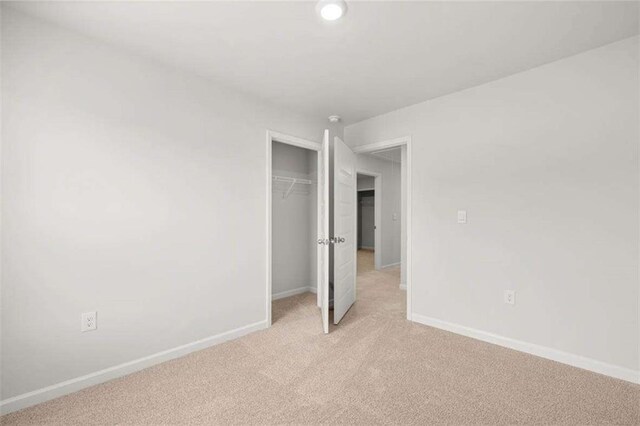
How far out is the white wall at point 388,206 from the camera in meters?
6.18

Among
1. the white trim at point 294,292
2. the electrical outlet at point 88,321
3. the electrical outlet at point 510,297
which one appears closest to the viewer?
the electrical outlet at point 88,321

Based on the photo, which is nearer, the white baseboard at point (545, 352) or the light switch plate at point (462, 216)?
the white baseboard at point (545, 352)

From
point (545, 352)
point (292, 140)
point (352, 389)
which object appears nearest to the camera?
point (352, 389)

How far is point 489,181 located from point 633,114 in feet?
3.20

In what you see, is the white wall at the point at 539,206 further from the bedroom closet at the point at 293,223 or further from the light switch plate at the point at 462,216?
the bedroom closet at the point at 293,223

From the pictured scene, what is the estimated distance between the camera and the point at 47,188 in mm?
1821

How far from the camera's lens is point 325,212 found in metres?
2.89

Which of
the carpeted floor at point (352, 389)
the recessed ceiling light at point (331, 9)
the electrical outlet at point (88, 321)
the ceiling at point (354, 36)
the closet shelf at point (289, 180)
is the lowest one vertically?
the carpeted floor at point (352, 389)

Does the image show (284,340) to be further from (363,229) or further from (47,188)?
(363,229)

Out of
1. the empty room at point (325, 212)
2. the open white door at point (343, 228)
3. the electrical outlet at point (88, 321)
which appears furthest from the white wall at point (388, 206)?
the electrical outlet at point (88, 321)

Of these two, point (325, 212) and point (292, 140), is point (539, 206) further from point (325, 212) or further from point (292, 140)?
point (292, 140)

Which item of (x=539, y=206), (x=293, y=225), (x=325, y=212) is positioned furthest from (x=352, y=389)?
(x=293, y=225)

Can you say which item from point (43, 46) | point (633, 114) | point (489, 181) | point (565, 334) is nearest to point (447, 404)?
point (565, 334)

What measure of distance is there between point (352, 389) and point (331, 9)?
2.33 m
